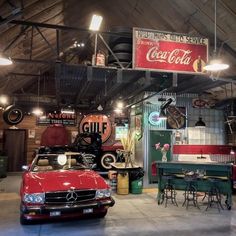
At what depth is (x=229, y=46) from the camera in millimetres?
7094

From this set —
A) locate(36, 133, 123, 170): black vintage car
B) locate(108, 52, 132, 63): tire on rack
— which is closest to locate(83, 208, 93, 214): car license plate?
locate(108, 52, 132, 63): tire on rack

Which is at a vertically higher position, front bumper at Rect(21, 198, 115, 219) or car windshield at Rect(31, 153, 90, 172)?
car windshield at Rect(31, 153, 90, 172)

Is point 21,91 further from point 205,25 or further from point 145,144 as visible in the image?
point 205,25

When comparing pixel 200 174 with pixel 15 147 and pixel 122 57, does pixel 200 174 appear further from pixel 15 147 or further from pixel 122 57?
pixel 15 147

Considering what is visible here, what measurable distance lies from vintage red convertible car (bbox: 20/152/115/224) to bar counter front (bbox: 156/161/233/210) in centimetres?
234

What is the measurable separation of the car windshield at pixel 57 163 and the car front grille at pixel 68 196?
1184 millimetres

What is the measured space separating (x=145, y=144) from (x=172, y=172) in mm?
2814

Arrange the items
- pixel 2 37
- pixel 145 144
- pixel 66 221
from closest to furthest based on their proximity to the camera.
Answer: pixel 66 221 < pixel 2 37 < pixel 145 144

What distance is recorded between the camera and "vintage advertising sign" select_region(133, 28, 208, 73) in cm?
623

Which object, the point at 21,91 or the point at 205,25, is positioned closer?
the point at 205,25

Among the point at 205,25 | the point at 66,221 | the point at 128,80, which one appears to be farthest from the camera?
the point at 128,80

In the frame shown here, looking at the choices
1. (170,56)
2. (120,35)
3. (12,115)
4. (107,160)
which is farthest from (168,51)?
(12,115)

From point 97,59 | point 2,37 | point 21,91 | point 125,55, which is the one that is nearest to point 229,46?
point 125,55

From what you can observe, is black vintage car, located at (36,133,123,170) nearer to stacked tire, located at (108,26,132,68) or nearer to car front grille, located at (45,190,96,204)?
stacked tire, located at (108,26,132,68)
